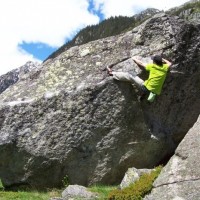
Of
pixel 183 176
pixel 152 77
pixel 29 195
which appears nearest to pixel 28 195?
pixel 29 195

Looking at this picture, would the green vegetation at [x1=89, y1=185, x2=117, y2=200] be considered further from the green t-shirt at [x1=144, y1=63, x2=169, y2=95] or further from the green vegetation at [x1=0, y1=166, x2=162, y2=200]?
the green t-shirt at [x1=144, y1=63, x2=169, y2=95]

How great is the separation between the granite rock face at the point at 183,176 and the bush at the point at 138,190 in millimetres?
312

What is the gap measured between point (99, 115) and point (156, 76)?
3.04m

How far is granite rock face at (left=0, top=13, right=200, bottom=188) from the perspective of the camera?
63.1 ft

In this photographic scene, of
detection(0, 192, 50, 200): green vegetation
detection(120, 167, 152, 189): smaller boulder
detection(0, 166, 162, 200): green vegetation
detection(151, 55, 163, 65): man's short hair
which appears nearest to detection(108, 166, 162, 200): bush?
detection(0, 166, 162, 200): green vegetation

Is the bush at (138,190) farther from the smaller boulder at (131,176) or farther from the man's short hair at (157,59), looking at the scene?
the man's short hair at (157,59)

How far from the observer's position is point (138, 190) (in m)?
16.0

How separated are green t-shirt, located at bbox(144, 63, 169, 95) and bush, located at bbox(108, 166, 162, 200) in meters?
3.93

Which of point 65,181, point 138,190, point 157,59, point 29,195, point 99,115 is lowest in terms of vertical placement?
point 138,190

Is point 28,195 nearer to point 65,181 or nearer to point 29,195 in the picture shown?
point 29,195

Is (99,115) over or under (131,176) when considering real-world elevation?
over

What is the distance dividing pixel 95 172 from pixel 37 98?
4.30 meters

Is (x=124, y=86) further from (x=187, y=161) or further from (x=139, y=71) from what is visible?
(x=187, y=161)

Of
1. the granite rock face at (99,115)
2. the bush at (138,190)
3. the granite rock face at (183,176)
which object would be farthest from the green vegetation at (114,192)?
the granite rock face at (99,115)
